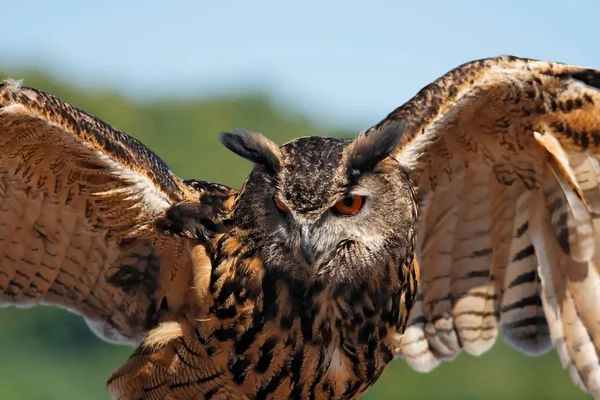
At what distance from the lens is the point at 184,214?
4.54 metres

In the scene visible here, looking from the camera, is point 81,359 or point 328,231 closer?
point 328,231

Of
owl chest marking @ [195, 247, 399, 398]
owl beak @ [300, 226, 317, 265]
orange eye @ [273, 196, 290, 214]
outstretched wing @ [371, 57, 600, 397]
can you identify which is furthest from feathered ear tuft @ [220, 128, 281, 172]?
outstretched wing @ [371, 57, 600, 397]

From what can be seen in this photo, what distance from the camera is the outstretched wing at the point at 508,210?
190 inches

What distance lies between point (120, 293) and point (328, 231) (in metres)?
1.56

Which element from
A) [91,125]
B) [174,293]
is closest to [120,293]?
[174,293]

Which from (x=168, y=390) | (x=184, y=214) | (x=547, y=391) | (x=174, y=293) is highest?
(x=184, y=214)

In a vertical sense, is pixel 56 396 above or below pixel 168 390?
below

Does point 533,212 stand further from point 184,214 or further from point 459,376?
point 459,376

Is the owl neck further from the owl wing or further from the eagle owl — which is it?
the owl wing

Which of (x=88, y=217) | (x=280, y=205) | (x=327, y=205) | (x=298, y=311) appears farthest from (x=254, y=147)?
(x=88, y=217)

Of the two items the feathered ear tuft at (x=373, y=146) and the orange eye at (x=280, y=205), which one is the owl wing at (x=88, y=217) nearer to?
the orange eye at (x=280, y=205)

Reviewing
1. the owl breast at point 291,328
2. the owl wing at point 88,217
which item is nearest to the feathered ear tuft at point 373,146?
the owl breast at point 291,328

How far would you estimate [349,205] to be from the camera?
4.03m

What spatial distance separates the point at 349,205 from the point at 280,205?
0.25m
